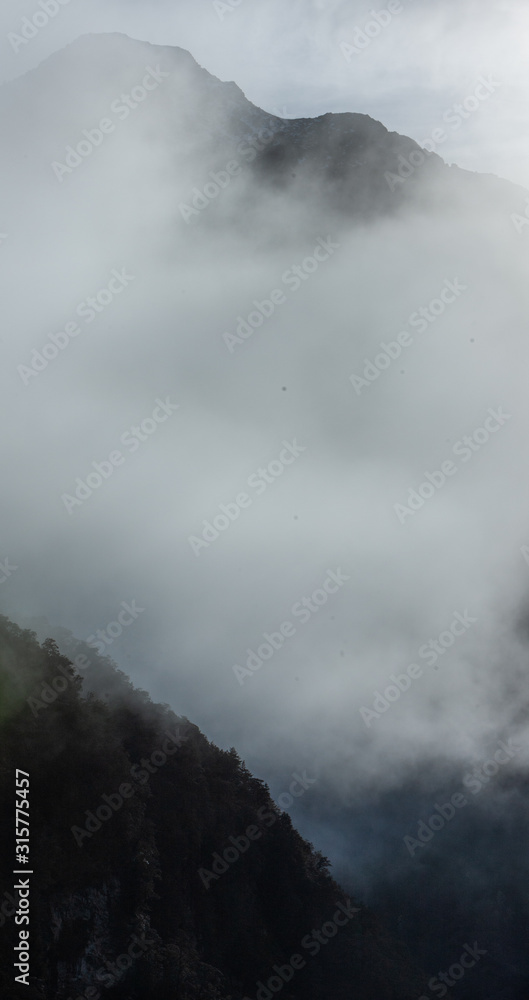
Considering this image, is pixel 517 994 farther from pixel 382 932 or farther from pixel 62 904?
pixel 62 904

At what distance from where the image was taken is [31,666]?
49.8 m

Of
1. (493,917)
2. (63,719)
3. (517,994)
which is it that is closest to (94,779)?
(63,719)

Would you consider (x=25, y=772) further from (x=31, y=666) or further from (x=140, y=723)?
(x=140, y=723)

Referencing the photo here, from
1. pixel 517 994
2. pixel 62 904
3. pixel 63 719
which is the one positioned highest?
pixel 517 994

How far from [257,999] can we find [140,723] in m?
22.5

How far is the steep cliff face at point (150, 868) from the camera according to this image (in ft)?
148

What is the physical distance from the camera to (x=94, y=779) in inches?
1969

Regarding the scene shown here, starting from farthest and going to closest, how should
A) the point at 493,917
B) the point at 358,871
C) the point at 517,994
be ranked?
the point at 358,871
the point at 493,917
the point at 517,994

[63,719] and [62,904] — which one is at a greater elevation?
[63,719]

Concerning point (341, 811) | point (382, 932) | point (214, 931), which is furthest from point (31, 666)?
point (341, 811)

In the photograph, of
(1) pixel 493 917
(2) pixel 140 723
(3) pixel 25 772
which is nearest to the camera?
(3) pixel 25 772

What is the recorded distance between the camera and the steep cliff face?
45.2 metres

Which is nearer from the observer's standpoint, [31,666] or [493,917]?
[31,666]

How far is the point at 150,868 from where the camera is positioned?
173ft
